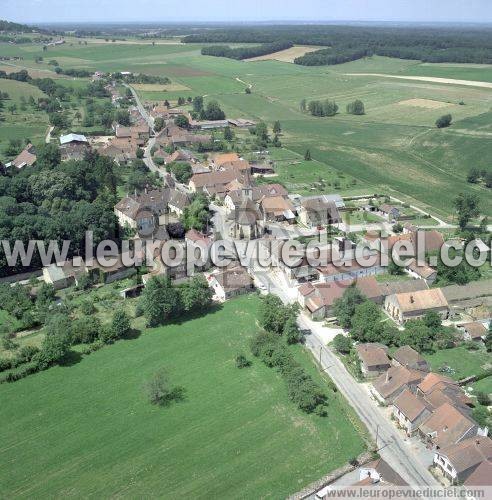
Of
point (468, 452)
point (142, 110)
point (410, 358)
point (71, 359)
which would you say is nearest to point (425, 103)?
point (142, 110)

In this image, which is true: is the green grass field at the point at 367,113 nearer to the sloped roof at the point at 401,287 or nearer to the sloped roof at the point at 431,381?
the sloped roof at the point at 401,287

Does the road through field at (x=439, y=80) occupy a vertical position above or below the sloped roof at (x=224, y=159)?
above

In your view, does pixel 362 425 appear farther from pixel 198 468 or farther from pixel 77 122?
pixel 77 122

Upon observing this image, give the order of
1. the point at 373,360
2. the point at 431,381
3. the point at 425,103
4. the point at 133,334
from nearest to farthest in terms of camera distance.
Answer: the point at 431,381
the point at 373,360
the point at 133,334
the point at 425,103

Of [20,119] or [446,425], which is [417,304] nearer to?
[446,425]

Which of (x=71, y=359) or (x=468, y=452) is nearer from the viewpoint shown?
(x=468, y=452)

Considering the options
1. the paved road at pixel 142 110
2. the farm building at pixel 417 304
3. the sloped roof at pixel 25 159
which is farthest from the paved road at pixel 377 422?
the paved road at pixel 142 110
